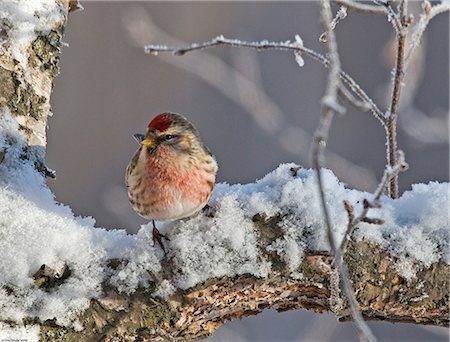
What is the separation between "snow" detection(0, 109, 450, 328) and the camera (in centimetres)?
131

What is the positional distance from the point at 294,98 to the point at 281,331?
8.03 feet

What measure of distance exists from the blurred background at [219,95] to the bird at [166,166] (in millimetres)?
3583

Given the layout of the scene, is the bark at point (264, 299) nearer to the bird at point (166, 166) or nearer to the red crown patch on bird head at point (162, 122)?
the bird at point (166, 166)

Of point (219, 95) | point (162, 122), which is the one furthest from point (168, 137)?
point (219, 95)

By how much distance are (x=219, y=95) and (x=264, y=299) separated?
5.48 meters

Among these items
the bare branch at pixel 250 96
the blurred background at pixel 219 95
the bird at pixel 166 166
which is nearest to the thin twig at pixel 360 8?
the bird at pixel 166 166

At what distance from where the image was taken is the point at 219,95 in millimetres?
6797

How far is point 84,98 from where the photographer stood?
7.05m

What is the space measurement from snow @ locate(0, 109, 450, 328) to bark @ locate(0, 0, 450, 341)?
16 mm

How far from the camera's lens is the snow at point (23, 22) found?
1.63m

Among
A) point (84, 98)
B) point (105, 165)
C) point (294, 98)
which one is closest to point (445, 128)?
point (294, 98)

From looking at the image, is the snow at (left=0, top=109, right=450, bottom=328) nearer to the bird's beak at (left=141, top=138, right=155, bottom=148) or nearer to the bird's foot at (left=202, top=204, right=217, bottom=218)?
the bird's foot at (left=202, top=204, right=217, bottom=218)

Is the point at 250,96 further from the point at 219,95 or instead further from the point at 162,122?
the point at 219,95

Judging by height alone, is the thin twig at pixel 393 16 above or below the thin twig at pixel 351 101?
above
